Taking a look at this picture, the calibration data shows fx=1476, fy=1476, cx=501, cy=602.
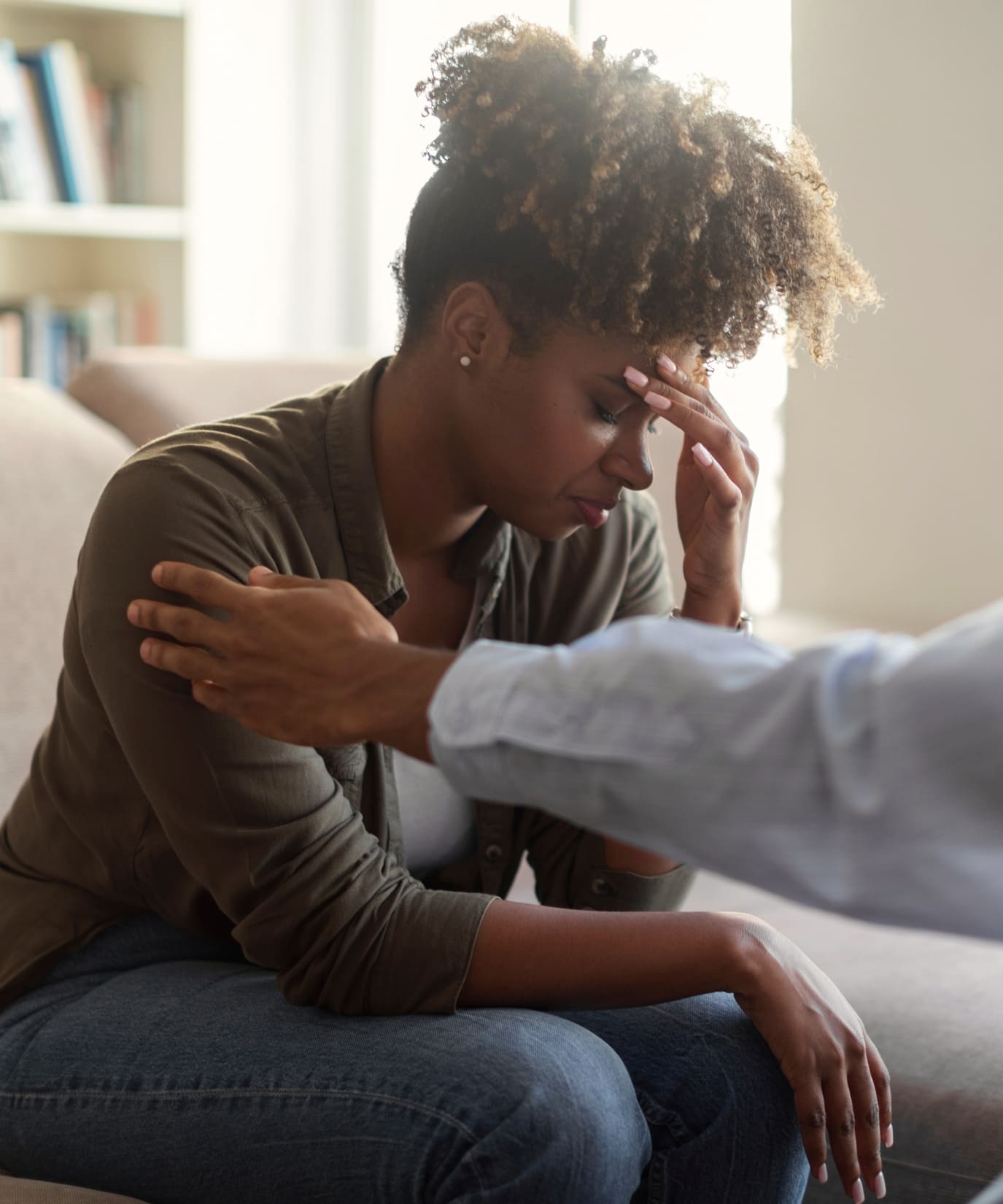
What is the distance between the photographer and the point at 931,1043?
1209 millimetres

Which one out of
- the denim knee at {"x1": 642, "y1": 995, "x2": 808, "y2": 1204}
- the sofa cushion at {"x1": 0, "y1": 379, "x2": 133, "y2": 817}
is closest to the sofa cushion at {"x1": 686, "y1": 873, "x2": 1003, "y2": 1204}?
the denim knee at {"x1": 642, "y1": 995, "x2": 808, "y2": 1204}

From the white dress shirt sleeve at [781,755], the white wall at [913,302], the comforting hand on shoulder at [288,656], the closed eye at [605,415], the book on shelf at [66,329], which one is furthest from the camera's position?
the book on shelf at [66,329]

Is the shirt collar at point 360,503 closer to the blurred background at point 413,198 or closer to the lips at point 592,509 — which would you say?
the lips at point 592,509

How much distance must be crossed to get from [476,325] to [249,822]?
0.42 meters

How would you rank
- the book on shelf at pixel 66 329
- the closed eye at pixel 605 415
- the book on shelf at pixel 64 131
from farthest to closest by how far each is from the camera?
the book on shelf at pixel 66 329 < the book on shelf at pixel 64 131 < the closed eye at pixel 605 415

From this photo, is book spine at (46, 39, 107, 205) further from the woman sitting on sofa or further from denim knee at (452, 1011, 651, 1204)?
denim knee at (452, 1011, 651, 1204)

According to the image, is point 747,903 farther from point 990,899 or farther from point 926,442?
point 990,899

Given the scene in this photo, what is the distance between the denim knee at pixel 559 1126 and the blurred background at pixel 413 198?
88 centimetres

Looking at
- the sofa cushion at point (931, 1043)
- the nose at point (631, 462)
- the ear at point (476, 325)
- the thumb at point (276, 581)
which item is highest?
the ear at point (476, 325)

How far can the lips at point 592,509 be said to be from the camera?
3.85ft

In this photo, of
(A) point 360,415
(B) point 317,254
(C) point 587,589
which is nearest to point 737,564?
(C) point 587,589

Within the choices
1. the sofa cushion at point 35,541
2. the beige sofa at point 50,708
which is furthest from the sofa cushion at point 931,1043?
the sofa cushion at point 35,541

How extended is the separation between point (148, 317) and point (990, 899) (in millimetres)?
2648

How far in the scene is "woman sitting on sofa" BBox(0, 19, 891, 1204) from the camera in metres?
0.96
